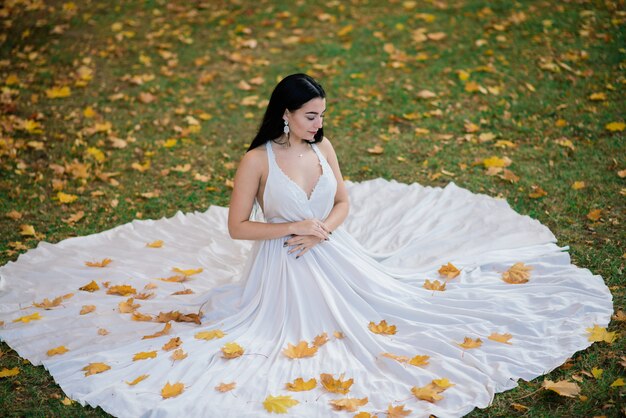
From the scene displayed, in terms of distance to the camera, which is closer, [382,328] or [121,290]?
[382,328]

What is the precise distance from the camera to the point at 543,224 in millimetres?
5418

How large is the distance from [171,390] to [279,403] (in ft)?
1.93

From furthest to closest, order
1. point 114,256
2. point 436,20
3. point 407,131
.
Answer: point 436,20 → point 407,131 → point 114,256

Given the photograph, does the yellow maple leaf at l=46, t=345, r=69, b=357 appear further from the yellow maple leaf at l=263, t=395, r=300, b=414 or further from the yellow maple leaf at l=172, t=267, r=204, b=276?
the yellow maple leaf at l=263, t=395, r=300, b=414

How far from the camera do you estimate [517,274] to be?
4594 mm

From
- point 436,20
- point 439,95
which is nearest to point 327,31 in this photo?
point 436,20

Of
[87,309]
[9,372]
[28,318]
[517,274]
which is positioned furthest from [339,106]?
[9,372]

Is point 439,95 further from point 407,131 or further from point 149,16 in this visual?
point 149,16

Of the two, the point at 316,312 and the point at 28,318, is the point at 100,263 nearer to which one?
the point at 28,318

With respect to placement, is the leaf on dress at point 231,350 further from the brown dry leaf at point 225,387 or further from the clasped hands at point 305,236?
the clasped hands at point 305,236

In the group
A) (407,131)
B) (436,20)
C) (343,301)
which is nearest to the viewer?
(343,301)

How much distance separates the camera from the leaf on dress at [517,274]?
455cm

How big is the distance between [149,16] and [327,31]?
2.75 metres

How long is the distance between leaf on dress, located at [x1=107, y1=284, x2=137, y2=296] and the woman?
0.01 meters
